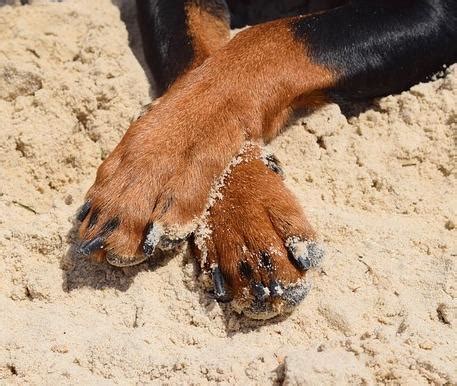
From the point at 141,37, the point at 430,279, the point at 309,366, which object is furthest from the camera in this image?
the point at 141,37

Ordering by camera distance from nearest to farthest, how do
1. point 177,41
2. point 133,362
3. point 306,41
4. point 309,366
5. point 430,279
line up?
point 309,366
point 133,362
point 430,279
point 306,41
point 177,41

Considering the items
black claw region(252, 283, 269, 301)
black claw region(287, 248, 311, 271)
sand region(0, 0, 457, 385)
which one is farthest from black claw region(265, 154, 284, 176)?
black claw region(252, 283, 269, 301)

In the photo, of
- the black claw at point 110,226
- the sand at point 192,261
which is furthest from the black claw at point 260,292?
the black claw at point 110,226

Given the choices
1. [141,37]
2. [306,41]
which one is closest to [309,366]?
[306,41]

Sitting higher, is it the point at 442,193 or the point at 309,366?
the point at 309,366

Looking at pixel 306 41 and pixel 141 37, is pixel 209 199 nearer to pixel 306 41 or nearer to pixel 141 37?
pixel 306 41

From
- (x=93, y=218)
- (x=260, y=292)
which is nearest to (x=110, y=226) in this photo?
(x=93, y=218)

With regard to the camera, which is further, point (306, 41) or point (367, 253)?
point (306, 41)

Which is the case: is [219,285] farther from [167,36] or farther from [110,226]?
[167,36]
